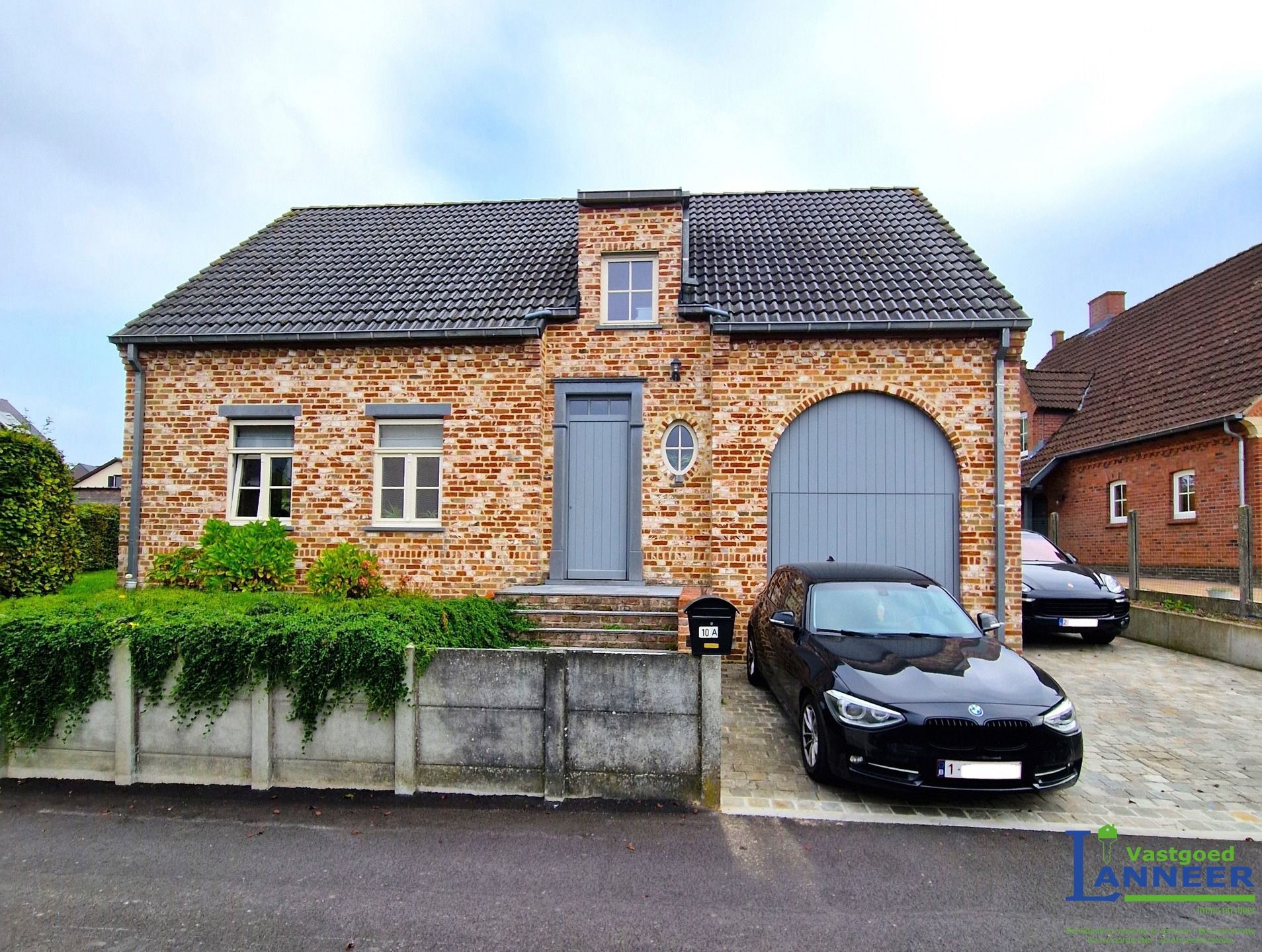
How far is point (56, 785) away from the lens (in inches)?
186

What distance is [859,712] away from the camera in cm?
436

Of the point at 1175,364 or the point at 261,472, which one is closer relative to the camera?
the point at 261,472

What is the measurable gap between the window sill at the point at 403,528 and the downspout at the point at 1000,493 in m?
7.32

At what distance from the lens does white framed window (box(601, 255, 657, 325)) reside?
9195mm

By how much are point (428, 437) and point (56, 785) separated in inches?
214

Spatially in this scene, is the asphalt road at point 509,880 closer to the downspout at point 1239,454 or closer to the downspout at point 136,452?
the downspout at point 136,452

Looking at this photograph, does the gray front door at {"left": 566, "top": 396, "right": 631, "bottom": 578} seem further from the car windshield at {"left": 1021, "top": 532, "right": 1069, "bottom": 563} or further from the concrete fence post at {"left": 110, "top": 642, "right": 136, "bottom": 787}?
the car windshield at {"left": 1021, "top": 532, "right": 1069, "bottom": 563}

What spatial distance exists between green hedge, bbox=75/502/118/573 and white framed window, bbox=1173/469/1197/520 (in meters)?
23.5

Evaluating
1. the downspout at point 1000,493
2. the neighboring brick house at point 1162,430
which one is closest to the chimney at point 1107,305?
the neighboring brick house at point 1162,430

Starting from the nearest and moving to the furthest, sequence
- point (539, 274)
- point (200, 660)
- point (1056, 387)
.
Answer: point (200, 660)
point (539, 274)
point (1056, 387)

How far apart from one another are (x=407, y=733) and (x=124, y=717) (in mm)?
2127

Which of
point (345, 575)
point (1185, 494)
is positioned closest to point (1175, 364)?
point (1185, 494)

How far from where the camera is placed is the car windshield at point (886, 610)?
5492 millimetres

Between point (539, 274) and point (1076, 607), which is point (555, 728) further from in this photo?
point (1076, 607)
